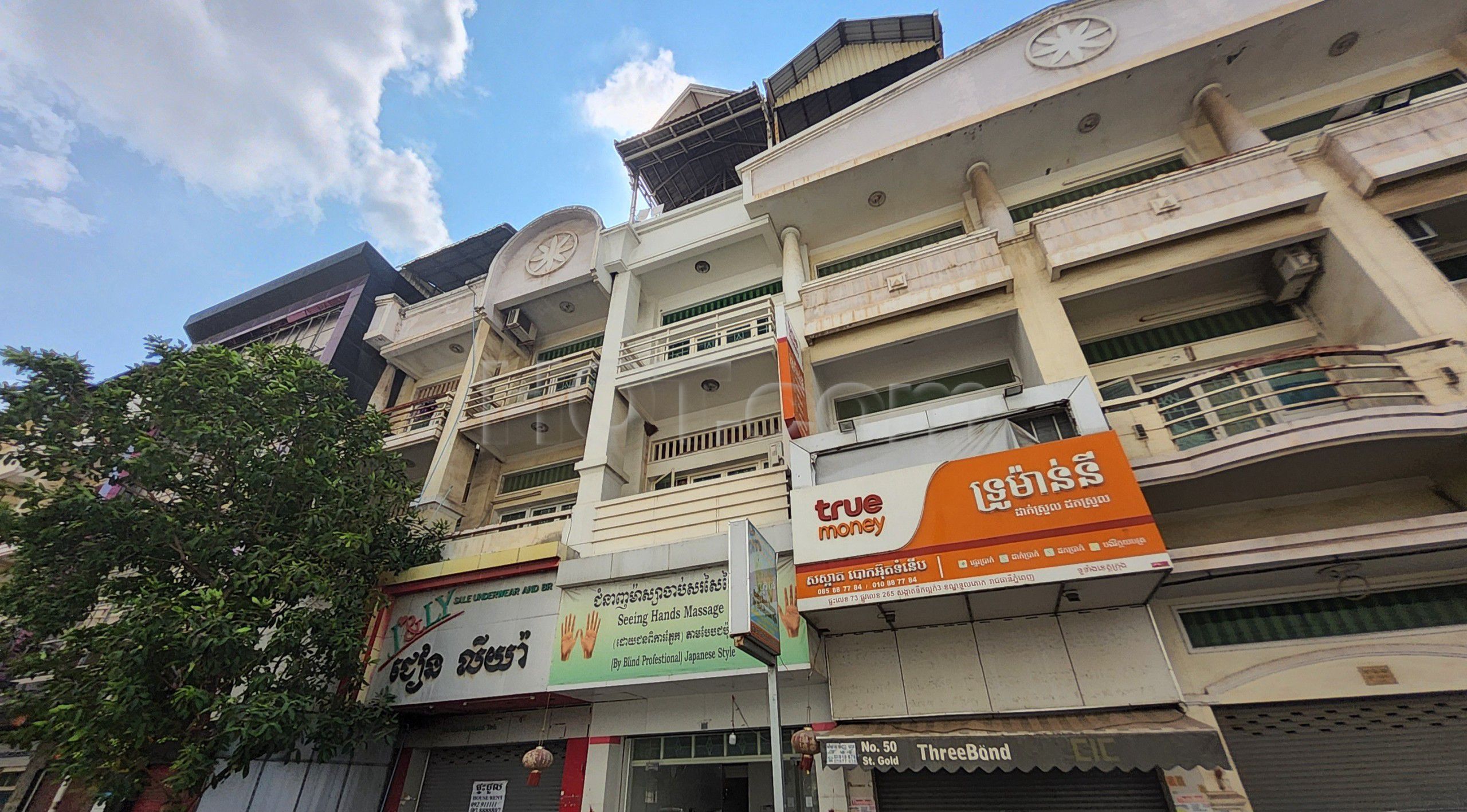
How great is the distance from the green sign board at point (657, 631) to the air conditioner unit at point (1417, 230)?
33.3 ft

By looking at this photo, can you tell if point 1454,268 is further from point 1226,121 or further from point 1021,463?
point 1021,463

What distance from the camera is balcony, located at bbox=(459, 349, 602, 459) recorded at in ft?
43.9

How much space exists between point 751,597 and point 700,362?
22.1 ft

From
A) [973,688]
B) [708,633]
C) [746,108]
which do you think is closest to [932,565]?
[973,688]

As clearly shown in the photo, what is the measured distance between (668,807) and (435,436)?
33.9 ft

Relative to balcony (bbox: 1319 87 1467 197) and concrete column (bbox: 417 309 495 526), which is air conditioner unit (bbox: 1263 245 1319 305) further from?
concrete column (bbox: 417 309 495 526)

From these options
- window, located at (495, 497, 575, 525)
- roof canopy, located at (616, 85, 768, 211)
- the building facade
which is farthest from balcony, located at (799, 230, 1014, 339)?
roof canopy, located at (616, 85, 768, 211)

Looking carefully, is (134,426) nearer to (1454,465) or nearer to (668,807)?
(668,807)

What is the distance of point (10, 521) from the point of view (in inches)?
328

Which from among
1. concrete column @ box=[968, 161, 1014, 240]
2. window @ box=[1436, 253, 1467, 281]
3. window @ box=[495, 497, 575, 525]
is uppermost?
concrete column @ box=[968, 161, 1014, 240]

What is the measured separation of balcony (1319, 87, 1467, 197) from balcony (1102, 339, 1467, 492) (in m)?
2.90

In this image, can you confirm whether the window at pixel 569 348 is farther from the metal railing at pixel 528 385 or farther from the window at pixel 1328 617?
the window at pixel 1328 617

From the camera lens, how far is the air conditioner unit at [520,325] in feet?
52.5

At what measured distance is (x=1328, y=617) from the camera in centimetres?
666
